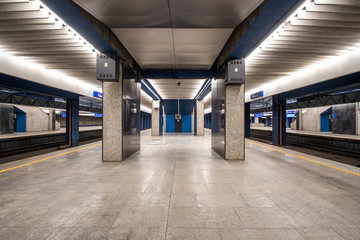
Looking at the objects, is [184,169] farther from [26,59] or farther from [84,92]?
[84,92]

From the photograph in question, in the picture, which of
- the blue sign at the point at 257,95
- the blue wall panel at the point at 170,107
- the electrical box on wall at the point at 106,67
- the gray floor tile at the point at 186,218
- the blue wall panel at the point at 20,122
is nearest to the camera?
the gray floor tile at the point at 186,218

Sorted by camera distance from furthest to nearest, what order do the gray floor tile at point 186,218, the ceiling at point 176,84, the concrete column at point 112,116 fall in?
the ceiling at point 176,84 < the concrete column at point 112,116 < the gray floor tile at point 186,218

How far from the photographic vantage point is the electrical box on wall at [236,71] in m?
6.03

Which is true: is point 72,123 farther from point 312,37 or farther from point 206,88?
point 312,37

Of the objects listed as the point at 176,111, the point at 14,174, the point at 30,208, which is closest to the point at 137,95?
the point at 14,174

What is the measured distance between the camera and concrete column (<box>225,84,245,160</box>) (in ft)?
21.0

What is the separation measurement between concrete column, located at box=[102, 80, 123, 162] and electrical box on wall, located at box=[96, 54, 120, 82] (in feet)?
1.92

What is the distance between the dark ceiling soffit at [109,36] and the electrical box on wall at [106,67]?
418 millimetres

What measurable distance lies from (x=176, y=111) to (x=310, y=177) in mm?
19516

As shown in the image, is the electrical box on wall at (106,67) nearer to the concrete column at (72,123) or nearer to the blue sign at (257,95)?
the concrete column at (72,123)

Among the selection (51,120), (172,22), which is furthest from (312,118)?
(51,120)

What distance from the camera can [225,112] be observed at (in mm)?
6492

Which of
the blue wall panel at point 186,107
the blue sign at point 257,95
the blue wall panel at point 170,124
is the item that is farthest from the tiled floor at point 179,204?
the blue wall panel at point 170,124

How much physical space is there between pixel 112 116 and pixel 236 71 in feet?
16.7
